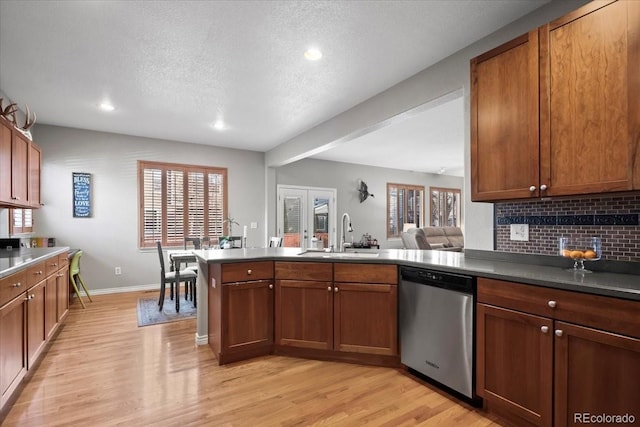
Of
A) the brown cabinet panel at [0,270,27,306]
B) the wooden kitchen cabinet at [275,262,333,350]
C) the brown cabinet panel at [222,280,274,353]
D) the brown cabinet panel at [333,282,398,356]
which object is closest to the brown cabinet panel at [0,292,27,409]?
the brown cabinet panel at [0,270,27,306]

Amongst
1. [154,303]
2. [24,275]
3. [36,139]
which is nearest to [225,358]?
[24,275]

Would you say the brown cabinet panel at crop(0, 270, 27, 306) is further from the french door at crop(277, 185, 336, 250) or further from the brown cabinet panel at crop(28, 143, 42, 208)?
the french door at crop(277, 185, 336, 250)

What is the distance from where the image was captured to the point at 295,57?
283 centimetres

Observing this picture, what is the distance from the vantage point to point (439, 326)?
2.16 metres

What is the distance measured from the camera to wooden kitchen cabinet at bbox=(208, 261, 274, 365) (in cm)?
258

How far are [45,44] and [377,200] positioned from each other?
723 centimetres

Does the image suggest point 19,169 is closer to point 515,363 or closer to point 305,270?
point 305,270

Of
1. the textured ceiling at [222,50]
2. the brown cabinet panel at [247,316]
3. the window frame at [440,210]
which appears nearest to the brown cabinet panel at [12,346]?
the brown cabinet panel at [247,316]

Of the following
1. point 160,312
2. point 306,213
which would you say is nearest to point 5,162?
point 160,312

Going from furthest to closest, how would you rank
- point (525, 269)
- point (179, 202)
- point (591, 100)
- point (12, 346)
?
point (179, 202) < point (12, 346) < point (525, 269) < point (591, 100)

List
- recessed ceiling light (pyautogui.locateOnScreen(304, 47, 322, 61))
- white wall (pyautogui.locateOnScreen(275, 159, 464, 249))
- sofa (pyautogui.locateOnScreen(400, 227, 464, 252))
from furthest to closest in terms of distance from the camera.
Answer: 1. white wall (pyautogui.locateOnScreen(275, 159, 464, 249))
2. sofa (pyautogui.locateOnScreen(400, 227, 464, 252))
3. recessed ceiling light (pyautogui.locateOnScreen(304, 47, 322, 61))

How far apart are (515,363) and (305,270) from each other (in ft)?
5.13

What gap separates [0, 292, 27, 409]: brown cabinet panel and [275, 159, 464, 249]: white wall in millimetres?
5224

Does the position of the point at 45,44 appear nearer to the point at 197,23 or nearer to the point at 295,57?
the point at 197,23
